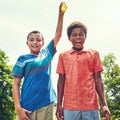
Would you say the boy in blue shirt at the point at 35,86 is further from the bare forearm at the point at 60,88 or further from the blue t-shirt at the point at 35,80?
the bare forearm at the point at 60,88

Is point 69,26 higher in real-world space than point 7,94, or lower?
higher

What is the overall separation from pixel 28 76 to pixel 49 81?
37 centimetres

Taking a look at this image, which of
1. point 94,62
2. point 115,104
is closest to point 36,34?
point 94,62

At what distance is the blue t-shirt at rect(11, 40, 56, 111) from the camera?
5438 mm

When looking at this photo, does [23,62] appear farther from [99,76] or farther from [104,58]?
[104,58]

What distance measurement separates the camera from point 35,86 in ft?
17.9

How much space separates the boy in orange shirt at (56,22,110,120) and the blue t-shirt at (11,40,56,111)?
221 mm

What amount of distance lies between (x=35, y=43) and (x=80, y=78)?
45.2 inches

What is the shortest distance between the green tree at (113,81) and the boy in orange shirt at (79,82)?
31.6 metres

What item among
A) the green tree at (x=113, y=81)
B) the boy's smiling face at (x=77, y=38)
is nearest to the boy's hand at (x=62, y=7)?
the boy's smiling face at (x=77, y=38)

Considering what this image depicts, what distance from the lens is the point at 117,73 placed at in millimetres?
38344

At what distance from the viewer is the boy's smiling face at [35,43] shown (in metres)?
5.88

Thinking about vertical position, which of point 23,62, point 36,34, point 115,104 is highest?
point 36,34

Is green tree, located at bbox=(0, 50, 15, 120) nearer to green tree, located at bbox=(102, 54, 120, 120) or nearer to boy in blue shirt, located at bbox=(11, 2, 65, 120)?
green tree, located at bbox=(102, 54, 120, 120)
